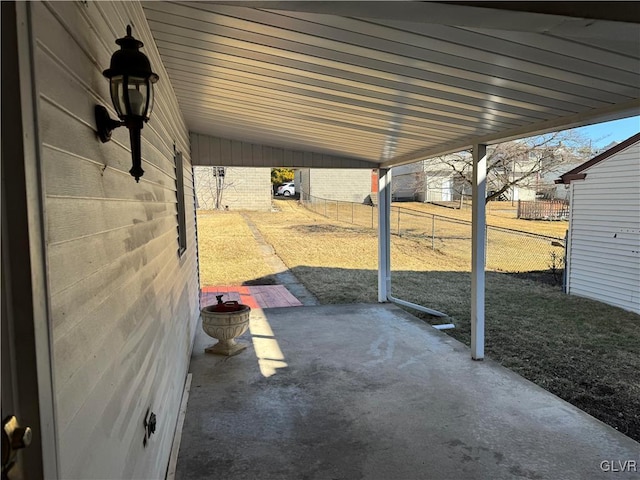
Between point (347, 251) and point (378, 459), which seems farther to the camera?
point (347, 251)

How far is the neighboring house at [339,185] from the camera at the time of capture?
21.4m

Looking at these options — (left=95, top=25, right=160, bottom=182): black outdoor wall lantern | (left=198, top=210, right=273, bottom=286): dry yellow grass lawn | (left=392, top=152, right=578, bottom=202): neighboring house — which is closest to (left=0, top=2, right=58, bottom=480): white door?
(left=95, top=25, right=160, bottom=182): black outdoor wall lantern

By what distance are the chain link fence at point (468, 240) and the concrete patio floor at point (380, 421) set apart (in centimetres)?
630

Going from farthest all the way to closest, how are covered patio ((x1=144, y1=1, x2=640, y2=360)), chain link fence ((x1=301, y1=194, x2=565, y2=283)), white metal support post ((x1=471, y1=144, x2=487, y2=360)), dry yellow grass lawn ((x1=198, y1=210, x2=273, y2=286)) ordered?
chain link fence ((x1=301, y1=194, x2=565, y2=283)), dry yellow grass lawn ((x1=198, y1=210, x2=273, y2=286)), white metal support post ((x1=471, y1=144, x2=487, y2=360)), covered patio ((x1=144, y1=1, x2=640, y2=360))

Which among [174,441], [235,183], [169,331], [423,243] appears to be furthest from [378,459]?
[235,183]

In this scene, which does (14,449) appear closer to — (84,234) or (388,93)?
(84,234)

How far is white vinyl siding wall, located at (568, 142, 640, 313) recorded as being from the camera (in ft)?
21.7

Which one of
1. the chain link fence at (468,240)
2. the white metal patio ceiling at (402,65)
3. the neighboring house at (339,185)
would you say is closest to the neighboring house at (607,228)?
the chain link fence at (468,240)

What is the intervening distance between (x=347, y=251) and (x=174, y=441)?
389 inches

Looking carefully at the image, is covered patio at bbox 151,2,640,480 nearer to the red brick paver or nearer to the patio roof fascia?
the patio roof fascia

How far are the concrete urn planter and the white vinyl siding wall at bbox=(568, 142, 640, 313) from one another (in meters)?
6.12

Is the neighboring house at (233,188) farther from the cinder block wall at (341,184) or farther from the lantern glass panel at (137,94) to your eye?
the lantern glass panel at (137,94)

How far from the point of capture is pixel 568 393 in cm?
370

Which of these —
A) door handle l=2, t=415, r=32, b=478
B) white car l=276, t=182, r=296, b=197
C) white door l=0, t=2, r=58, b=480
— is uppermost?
white car l=276, t=182, r=296, b=197
